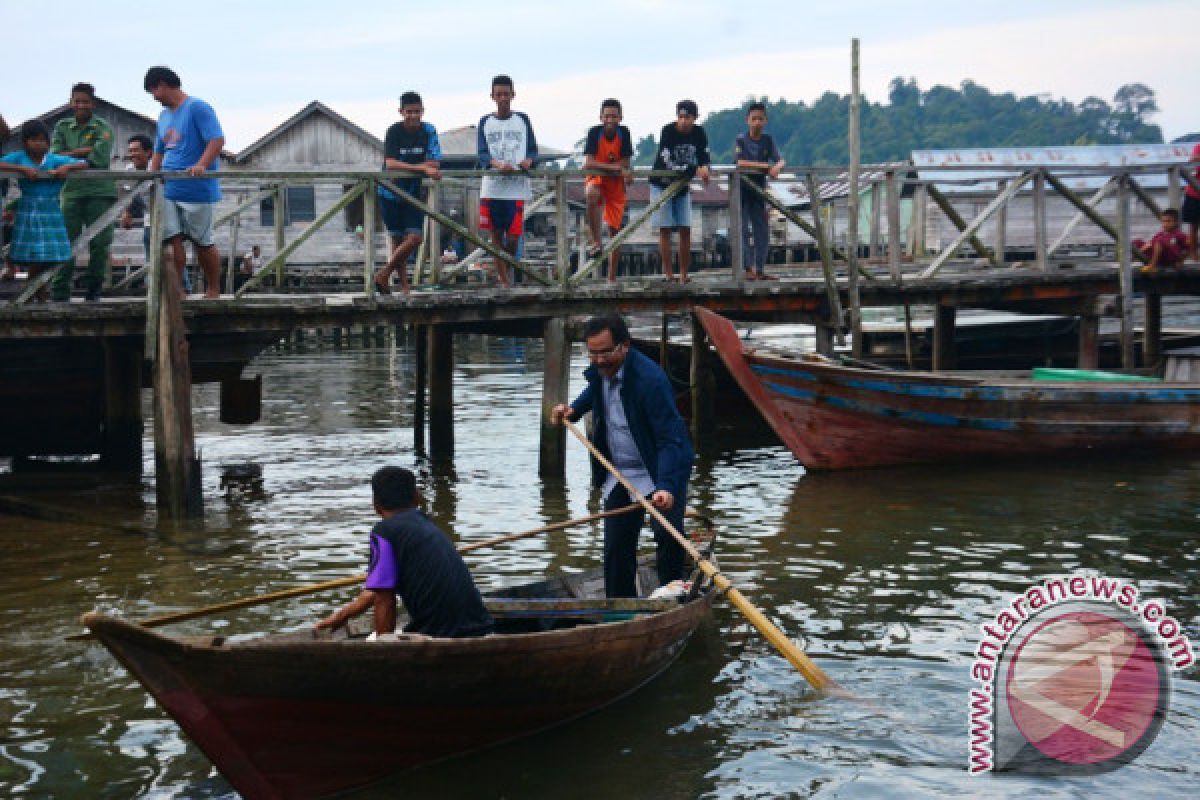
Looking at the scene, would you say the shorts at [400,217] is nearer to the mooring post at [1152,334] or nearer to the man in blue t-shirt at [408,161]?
the man in blue t-shirt at [408,161]

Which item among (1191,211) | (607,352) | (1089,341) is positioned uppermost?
(1191,211)

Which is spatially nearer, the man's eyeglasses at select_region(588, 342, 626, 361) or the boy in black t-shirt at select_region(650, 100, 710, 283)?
the man's eyeglasses at select_region(588, 342, 626, 361)

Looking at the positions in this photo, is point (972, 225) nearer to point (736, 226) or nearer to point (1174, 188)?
point (736, 226)

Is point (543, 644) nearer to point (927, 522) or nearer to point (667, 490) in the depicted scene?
point (667, 490)

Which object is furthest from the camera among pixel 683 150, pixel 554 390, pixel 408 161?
pixel 554 390

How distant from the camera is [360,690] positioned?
214 inches

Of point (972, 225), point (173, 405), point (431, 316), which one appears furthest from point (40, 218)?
point (972, 225)

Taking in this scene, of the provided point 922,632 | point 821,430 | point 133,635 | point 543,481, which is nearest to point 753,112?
point 821,430

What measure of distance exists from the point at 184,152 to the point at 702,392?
715cm

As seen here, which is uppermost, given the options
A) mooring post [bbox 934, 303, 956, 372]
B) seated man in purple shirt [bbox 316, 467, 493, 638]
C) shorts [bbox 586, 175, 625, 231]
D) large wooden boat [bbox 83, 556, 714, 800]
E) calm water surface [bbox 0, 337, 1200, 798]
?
shorts [bbox 586, 175, 625, 231]

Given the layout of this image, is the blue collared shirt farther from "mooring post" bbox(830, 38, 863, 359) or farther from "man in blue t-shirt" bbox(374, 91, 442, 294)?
"mooring post" bbox(830, 38, 863, 359)

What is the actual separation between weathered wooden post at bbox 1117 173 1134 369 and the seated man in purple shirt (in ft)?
37.8

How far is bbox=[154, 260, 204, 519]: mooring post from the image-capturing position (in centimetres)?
1063

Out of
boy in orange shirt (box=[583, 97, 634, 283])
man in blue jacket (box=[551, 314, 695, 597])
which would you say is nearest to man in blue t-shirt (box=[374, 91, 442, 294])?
boy in orange shirt (box=[583, 97, 634, 283])
